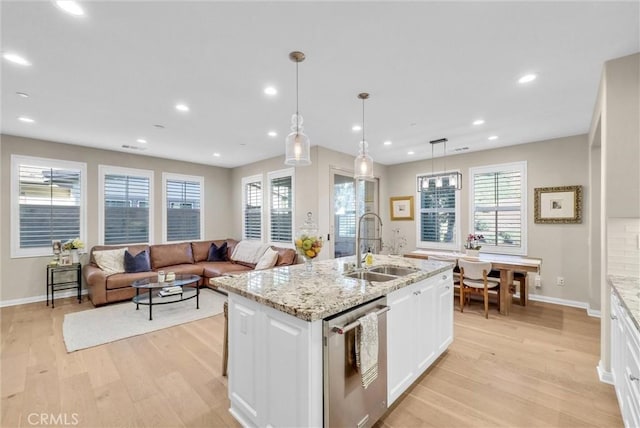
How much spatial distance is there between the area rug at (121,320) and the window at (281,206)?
5.61 ft

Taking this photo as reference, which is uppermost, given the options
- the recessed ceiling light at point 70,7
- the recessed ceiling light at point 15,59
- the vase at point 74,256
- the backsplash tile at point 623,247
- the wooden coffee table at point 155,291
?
the recessed ceiling light at point 70,7

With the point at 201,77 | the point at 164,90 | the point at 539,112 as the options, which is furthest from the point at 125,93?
the point at 539,112

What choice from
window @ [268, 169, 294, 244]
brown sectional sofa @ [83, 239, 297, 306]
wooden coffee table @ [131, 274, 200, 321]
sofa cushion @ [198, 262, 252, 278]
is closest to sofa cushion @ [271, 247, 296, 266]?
brown sectional sofa @ [83, 239, 297, 306]

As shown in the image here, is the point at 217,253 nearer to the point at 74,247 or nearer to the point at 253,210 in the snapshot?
the point at 253,210

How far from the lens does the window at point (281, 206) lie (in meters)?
5.53

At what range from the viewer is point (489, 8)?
5.59ft

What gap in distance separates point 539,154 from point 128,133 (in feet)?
21.3

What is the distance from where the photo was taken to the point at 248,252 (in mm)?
5777

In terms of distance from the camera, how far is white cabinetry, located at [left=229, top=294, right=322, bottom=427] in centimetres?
145

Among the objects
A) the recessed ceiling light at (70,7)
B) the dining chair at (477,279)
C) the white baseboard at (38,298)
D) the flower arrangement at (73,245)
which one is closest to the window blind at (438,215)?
the dining chair at (477,279)

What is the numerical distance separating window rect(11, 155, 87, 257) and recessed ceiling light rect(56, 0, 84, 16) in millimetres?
4137

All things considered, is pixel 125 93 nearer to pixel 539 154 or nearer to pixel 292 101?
pixel 292 101

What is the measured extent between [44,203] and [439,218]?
23.3ft

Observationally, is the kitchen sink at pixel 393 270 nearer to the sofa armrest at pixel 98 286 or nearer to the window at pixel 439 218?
the window at pixel 439 218
